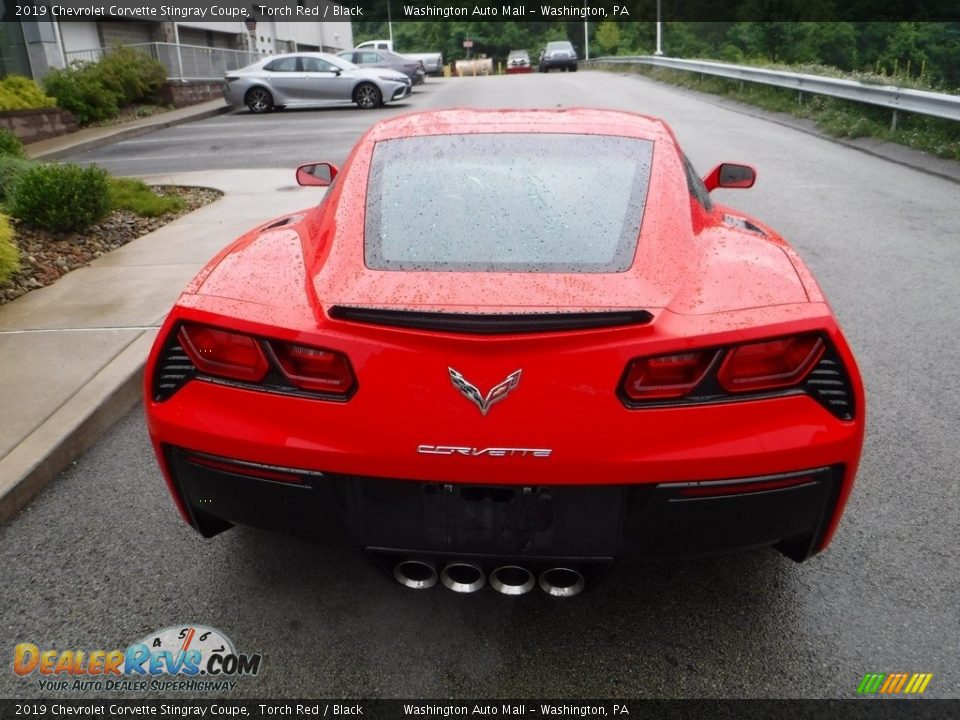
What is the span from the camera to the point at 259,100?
22766mm

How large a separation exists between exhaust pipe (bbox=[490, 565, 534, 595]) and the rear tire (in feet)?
73.6

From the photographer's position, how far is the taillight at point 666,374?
6.83 ft

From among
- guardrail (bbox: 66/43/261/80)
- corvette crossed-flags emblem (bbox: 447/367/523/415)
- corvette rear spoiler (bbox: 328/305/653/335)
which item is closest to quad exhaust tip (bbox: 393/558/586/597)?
corvette crossed-flags emblem (bbox: 447/367/523/415)

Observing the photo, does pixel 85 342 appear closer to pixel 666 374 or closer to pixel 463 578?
pixel 463 578

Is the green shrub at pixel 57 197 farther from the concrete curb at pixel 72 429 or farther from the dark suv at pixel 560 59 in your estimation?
the dark suv at pixel 560 59

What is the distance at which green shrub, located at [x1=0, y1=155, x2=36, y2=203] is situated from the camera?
7.93 m

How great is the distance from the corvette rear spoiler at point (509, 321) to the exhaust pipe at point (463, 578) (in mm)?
695

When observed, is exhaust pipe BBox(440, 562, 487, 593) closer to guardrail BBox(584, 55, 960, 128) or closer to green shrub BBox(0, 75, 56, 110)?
guardrail BBox(584, 55, 960, 128)

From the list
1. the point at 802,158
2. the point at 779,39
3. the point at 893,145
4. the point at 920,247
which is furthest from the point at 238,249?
the point at 779,39

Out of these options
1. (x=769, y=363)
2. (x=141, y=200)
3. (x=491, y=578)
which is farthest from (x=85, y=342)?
(x=141, y=200)

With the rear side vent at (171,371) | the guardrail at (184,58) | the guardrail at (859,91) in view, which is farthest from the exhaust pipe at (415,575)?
the guardrail at (184,58)

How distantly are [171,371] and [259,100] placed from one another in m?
22.2

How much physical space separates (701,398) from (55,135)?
18737 mm

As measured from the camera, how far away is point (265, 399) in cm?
221
